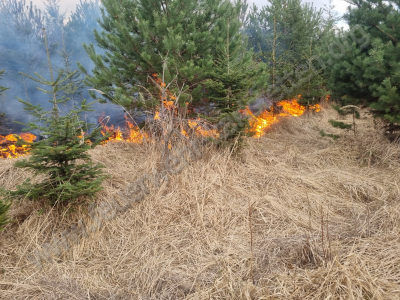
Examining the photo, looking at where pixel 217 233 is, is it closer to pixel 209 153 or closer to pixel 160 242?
pixel 160 242

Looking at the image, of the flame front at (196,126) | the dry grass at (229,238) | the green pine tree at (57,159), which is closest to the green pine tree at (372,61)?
the dry grass at (229,238)

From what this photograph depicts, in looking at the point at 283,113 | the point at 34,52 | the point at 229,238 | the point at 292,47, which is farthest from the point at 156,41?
the point at 34,52

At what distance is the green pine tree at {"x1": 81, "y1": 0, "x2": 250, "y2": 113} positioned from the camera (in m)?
4.74

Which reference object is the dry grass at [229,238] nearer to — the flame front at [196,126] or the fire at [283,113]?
the flame front at [196,126]

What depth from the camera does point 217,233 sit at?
2727mm

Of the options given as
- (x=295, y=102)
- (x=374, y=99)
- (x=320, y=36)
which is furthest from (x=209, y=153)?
(x=320, y=36)

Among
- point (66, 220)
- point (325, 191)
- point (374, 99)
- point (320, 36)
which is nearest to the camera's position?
point (66, 220)

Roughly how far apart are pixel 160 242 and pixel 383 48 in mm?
4562

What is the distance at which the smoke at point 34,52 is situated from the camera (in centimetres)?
1605

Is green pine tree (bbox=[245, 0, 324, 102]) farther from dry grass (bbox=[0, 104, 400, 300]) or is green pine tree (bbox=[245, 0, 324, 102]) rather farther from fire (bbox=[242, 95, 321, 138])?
dry grass (bbox=[0, 104, 400, 300])

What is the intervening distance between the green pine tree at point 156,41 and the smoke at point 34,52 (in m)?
8.69

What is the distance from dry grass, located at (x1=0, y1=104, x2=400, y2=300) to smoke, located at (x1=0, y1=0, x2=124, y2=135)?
11152 mm

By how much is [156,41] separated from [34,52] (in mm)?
16941

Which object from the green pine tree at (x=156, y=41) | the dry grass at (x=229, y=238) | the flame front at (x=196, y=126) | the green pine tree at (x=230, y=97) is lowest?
the dry grass at (x=229, y=238)
